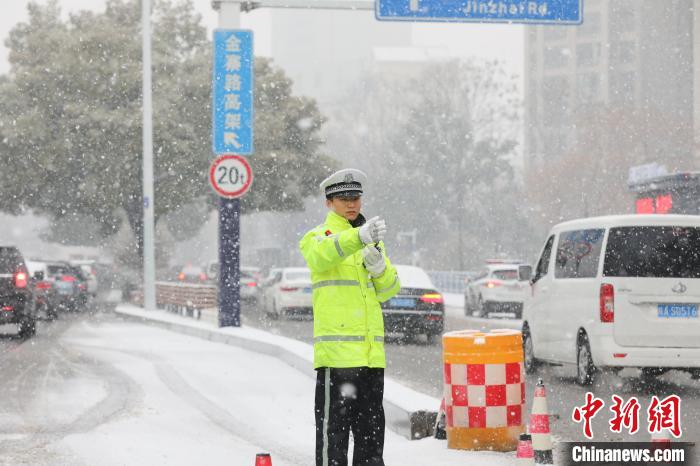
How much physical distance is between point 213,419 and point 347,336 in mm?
5189

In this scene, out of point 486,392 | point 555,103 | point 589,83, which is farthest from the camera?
point 589,83

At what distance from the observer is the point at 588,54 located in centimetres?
10294

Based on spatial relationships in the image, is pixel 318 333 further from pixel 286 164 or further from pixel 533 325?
pixel 286 164

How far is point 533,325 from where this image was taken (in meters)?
16.0

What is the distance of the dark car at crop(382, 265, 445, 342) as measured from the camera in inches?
870

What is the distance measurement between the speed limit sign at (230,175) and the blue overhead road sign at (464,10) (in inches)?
134

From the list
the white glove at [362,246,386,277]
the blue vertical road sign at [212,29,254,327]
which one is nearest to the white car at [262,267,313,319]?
the blue vertical road sign at [212,29,254,327]

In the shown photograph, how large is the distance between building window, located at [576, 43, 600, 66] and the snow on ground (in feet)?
282

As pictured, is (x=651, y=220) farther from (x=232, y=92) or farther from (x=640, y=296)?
(x=232, y=92)

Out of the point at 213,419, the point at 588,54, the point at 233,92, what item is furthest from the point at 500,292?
the point at 588,54

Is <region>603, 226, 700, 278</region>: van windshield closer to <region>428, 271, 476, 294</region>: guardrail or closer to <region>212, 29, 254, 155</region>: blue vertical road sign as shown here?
<region>212, 29, 254, 155</region>: blue vertical road sign

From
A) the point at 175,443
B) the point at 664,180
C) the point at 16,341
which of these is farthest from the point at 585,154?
the point at 175,443

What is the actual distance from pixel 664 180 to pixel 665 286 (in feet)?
47.1

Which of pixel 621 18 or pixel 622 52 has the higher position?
pixel 621 18
